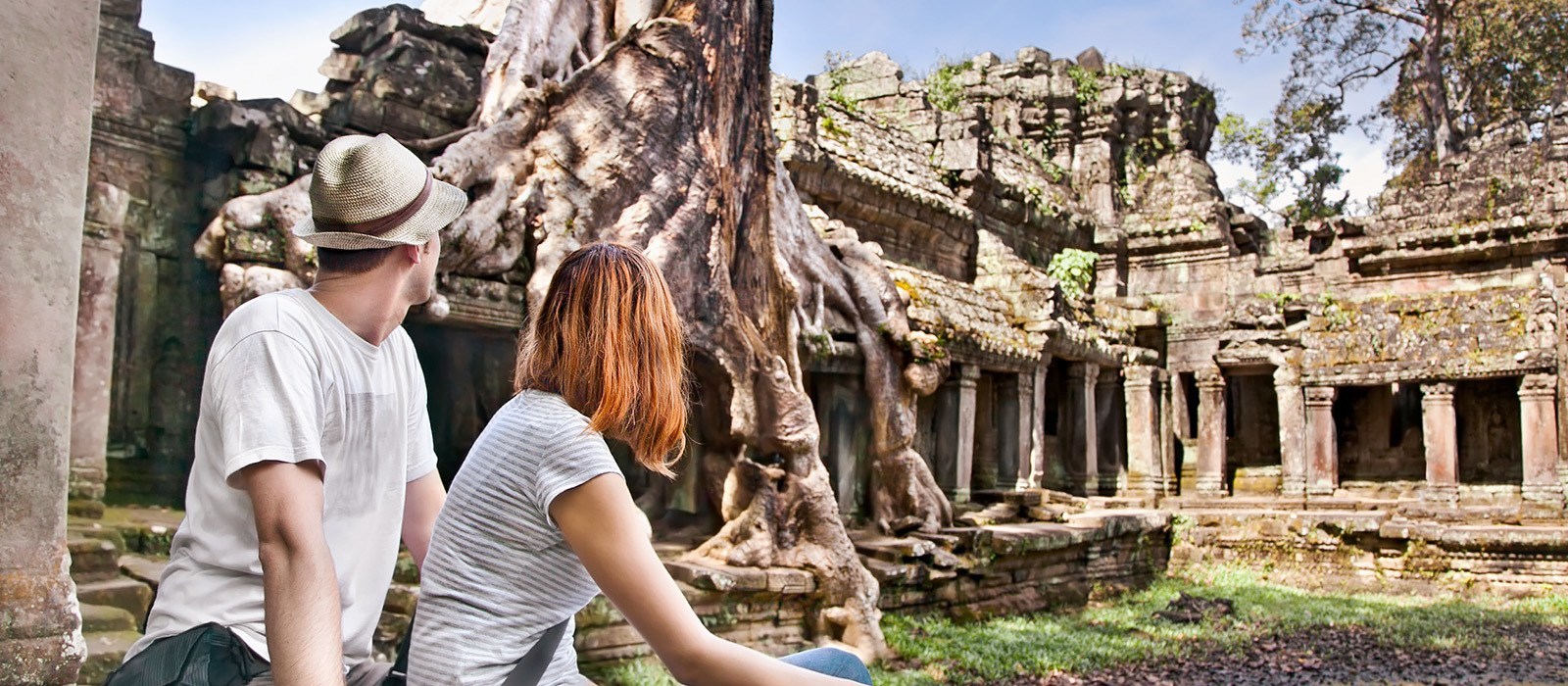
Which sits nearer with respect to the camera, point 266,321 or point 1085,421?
point 266,321

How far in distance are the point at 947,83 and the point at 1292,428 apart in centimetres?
946

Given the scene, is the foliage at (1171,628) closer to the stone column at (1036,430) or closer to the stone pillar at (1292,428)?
the stone column at (1036,430)

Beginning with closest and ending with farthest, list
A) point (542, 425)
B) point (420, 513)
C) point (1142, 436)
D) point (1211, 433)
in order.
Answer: point (542, 425) < point (420, 513) < point (1211, 433) < point (1142, 436)

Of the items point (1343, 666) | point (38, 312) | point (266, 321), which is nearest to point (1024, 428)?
point (1343, 666)

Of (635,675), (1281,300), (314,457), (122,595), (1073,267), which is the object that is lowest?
(635,675)

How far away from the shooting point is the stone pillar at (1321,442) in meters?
15.4

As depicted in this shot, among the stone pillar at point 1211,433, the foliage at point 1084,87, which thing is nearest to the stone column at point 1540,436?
the stone pillar at point 1211,433

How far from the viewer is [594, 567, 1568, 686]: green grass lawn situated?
316 inches

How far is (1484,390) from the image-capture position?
16.0 meters

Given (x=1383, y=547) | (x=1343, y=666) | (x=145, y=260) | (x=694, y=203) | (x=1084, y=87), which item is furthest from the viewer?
(x=1084, y=87)

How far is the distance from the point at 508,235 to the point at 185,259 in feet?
5.79

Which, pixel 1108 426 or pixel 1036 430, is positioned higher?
pixel 1108 426

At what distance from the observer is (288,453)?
1.66 meters

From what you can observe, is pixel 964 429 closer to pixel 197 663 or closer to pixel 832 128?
pixel 832 128
